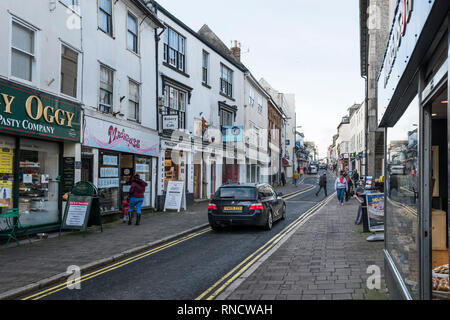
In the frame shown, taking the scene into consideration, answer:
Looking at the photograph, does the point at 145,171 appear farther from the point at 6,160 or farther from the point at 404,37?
the point at 404,37

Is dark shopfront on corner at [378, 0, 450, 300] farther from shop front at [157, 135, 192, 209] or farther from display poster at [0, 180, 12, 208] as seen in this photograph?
shop front at [157, 135, 192, 209]

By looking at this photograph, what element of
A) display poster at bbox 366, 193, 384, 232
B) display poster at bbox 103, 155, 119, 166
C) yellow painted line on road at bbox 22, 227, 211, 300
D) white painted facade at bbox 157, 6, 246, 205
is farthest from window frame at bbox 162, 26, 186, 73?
display poster at bbox 366, 193, 384, 232

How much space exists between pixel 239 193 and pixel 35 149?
20.4 ft

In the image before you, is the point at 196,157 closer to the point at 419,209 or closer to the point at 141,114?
the point at 141,114

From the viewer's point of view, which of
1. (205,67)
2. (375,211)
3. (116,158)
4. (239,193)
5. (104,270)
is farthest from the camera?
(205,67)

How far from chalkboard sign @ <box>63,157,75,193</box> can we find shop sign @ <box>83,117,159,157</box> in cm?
85

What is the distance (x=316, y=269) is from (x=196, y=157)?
17.2m

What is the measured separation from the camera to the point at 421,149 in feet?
11.3

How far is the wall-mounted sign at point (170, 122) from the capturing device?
1891 centimetres

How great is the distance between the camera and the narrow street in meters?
5.95

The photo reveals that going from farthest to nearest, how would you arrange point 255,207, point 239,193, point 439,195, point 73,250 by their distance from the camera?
1. point 239,193
2. point 255,207
3. point 73,250
4. point 439,195

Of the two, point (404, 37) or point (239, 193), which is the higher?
point (404, 37)

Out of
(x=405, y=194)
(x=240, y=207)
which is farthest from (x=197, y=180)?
(x=405, y=194)
